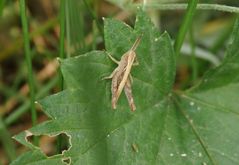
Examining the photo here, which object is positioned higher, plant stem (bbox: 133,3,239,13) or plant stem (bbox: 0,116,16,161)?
plant stem (bbox: 133,3,239,13)

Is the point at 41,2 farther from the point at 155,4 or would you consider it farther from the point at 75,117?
the point at 75,117

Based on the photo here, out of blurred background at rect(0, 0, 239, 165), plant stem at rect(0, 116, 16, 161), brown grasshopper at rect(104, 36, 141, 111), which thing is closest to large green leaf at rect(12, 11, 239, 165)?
brown grasshopper at rect(104, 36, 141, 111)

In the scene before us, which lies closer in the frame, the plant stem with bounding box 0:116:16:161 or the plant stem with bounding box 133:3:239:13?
the plant stem with bounding box 133:3:239:13

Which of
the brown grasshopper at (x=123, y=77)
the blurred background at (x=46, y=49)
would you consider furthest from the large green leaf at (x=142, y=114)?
the blurred background at (x=46, y=49)

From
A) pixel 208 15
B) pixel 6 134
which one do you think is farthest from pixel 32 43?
pixel 208 15

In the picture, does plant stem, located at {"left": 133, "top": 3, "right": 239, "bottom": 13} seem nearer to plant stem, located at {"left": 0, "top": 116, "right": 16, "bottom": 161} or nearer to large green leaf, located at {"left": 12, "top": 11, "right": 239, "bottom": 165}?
large green leaf, located at {"left": 12, "top": 11, "right": 239, "bottom": 165}

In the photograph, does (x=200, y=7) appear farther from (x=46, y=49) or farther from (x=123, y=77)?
(x=46, y=49)

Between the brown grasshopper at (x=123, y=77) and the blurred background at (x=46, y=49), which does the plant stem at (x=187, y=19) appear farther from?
the blurred background at (x=46, y=49)
